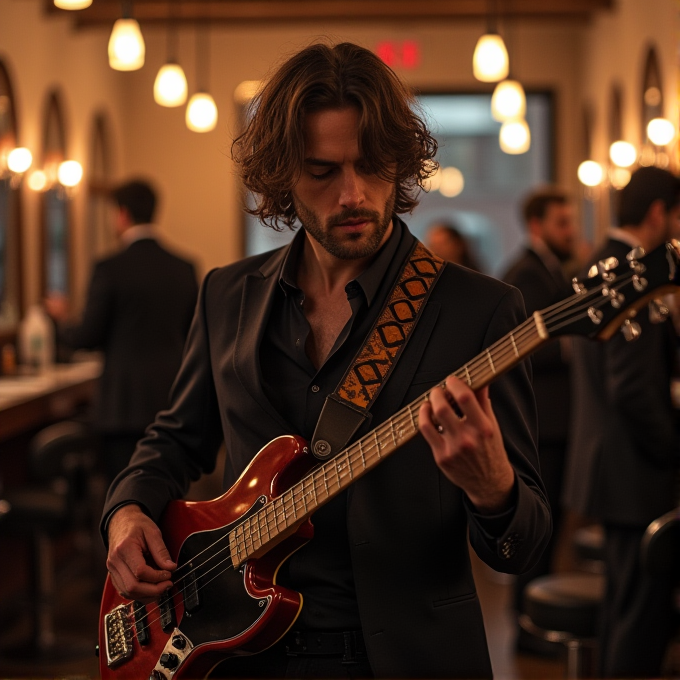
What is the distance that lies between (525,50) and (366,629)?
955 cm

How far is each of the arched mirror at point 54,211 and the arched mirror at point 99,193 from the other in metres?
0.88

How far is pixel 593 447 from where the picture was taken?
11.1ft

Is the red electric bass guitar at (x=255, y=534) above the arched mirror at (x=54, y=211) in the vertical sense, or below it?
below

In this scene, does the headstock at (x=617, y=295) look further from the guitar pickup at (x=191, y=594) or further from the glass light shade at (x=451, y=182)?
the glass light shade at (x=451, y=182)

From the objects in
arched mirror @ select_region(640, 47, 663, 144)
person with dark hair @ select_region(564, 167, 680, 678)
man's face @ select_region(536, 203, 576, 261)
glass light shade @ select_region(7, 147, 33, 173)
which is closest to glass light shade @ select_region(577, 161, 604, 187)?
arched mirror @ select_region(640, 47, 663, 144)

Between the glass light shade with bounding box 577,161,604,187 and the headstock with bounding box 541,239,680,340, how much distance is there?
751 centimetres

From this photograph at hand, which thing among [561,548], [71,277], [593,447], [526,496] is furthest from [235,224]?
[526,496]

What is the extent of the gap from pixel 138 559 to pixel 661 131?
4.85 m

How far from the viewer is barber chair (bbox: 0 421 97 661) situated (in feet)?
13.4

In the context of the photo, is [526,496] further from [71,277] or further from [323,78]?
[71,277]

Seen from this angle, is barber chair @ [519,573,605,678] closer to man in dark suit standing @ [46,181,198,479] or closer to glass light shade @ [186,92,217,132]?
man in dark suit standing @ [46,181,198,479]

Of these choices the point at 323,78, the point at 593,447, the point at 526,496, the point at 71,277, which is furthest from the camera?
the point at 71,277

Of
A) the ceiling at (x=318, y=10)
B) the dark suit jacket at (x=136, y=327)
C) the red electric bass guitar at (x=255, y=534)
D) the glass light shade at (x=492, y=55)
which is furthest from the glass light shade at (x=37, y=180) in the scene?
the red electric bass guitar at (x=255, y=534)

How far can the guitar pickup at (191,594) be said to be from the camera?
1653mm
